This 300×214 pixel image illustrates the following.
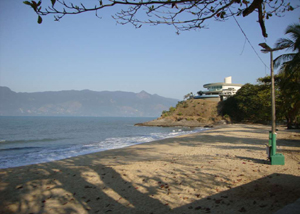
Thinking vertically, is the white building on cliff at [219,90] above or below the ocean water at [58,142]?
above

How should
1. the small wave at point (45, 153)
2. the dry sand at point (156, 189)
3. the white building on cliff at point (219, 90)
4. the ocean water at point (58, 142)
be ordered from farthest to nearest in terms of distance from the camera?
the white building on cliff at point (219, 90)
the ocean water at point (58, 142)
the small wave at point (45, 153)
the dry sand at point (156, 189)

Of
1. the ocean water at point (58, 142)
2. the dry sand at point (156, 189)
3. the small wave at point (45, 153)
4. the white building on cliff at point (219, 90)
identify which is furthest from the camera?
the white building on cliff at point (219, 90)

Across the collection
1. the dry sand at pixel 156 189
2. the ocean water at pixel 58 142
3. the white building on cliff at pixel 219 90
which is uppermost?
the white building on cliff at pixel 219 90

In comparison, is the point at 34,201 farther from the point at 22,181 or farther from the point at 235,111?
the point at 235,111

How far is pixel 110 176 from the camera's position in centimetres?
734

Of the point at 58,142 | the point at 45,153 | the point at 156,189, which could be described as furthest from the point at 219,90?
the point at 156,189

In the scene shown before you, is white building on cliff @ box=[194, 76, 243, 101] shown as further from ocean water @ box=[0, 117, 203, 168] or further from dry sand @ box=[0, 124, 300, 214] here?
dry sand @ box=[0, 124, 300, 214]

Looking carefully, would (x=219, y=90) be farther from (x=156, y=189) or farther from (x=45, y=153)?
(x=156, y=189)

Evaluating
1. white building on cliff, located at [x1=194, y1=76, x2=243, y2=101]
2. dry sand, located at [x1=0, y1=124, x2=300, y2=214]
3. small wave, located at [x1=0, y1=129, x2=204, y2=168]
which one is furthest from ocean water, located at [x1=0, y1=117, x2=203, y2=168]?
white building on cliff, located at [x1=194, y1=76, x2=243, y2=101]

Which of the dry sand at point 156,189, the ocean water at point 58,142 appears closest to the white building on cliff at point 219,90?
the ocean water at point 58,142

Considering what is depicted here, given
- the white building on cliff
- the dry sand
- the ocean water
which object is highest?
the white building on cliff

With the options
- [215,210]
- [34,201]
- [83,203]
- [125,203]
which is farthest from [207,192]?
[34,201]

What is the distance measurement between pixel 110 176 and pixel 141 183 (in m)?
1.27

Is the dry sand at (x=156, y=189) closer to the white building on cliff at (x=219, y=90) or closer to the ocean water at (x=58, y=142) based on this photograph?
the ocean water at (x=58, y=142)
